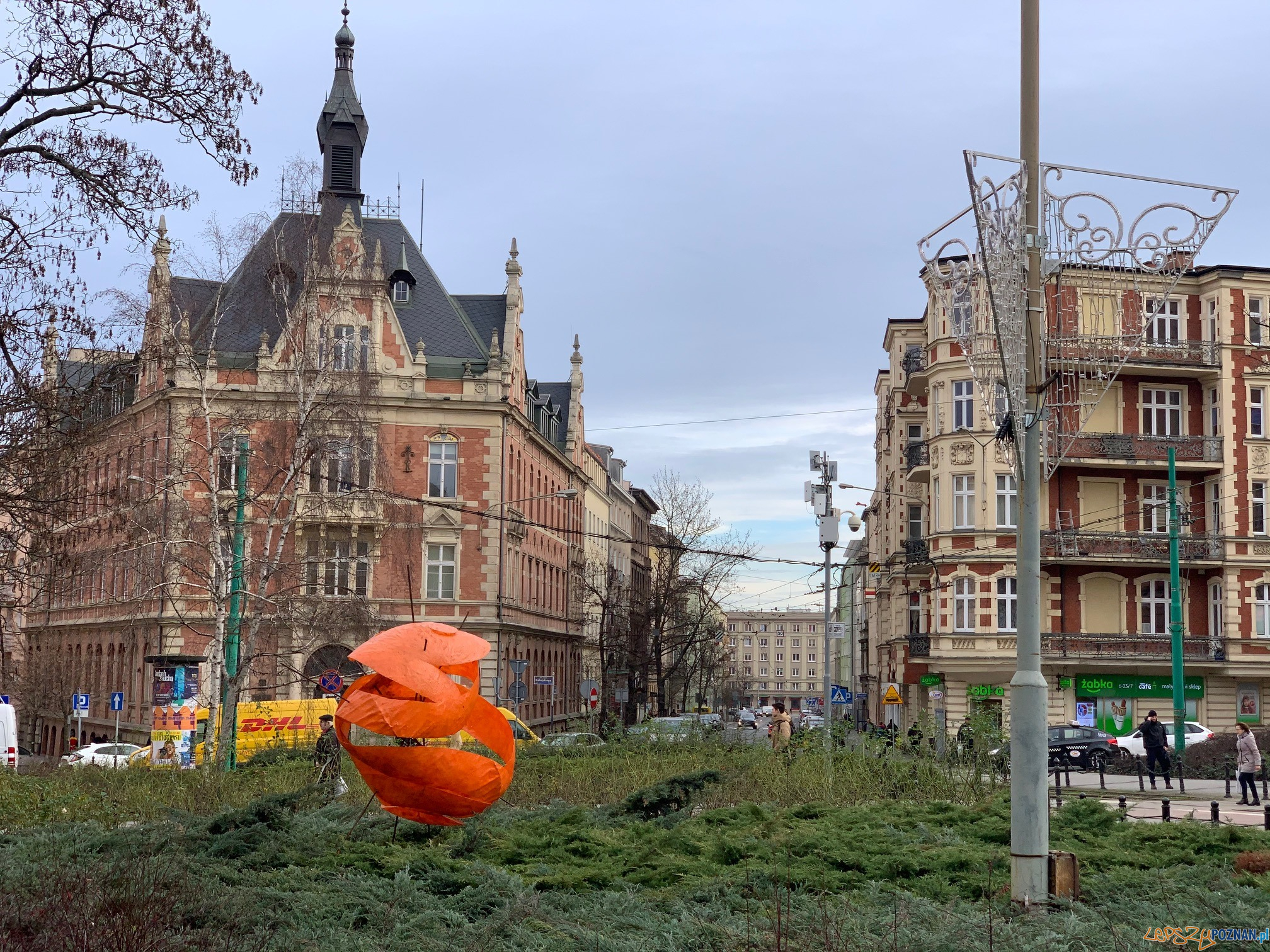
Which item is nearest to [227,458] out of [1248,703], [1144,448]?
[1144,448]

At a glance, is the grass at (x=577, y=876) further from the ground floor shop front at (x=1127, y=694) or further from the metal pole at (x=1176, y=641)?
the ground floor shop front at (x=1127, y=694)

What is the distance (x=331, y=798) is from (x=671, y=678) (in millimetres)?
54417

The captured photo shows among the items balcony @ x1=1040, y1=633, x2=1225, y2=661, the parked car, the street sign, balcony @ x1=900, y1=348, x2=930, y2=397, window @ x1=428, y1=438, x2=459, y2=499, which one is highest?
balcony @ x1=900, y1=348, x2=930, y2=397

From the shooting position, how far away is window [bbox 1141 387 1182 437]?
4747 cm

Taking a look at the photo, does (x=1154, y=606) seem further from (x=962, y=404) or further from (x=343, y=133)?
(x=343, y=133)

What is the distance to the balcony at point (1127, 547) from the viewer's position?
4577 centimetres

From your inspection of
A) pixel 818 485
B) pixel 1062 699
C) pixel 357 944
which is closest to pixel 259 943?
pixel 357 944

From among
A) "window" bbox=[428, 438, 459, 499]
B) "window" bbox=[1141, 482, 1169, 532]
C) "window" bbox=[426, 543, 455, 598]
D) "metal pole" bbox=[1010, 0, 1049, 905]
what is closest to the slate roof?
"window" bbox=[428, 438, 459, 499]

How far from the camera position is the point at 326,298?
35.3 metres

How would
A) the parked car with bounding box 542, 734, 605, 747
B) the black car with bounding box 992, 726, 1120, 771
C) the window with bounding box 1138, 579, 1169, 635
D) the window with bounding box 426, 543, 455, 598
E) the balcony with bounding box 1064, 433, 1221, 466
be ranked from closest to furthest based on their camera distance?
the parked car with bounding box 542, 734, 605, 747 < the black car with bounding box 992, 726, 1120, 771 < the balcony with bounding box 1064, 433, 1221, 466 < the window with bounding box 1138, 579, 1169, 635 < the window with bounding box 426, 543, 455, 598

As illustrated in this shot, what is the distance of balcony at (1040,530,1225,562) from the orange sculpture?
36758 mm

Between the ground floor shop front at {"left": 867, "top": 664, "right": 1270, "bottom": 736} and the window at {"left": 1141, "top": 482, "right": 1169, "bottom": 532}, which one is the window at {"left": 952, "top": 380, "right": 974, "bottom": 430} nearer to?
the window at {"left": 1141, "top": 482, "right": 1169, "bottom": 532}

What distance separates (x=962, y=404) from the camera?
47406 mm

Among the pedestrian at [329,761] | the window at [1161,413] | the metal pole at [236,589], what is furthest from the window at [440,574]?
the pedestrian at [329,761]
